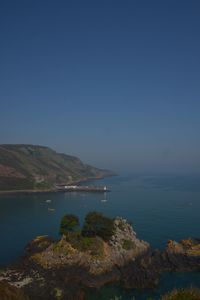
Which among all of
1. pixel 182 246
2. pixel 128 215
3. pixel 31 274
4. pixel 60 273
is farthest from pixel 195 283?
pixel 128 215

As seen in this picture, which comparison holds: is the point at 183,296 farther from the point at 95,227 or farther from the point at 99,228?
the point at 95,227

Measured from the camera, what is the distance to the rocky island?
5378 centimetres

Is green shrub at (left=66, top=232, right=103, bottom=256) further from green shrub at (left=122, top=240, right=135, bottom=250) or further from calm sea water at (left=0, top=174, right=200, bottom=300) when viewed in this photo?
calm sea water at (left=0, top=174, right=200, bottom=300)

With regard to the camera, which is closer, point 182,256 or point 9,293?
point 9,293

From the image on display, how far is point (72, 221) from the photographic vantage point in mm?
76375

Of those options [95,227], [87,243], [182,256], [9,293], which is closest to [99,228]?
[95,227]

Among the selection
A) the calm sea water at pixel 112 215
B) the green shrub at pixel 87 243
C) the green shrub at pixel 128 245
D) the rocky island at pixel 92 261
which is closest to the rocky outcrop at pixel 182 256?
the rocky island at pixel 92 261

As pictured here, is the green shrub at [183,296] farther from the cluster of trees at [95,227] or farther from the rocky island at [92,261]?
the cluster of trees at [95,227]

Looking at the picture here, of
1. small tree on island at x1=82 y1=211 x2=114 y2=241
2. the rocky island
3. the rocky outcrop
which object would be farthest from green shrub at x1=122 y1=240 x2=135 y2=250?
the rocky outcrop

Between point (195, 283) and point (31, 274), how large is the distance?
2843 cm

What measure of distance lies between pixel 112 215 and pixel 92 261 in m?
65.8

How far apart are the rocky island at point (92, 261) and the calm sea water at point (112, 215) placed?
9.45ft

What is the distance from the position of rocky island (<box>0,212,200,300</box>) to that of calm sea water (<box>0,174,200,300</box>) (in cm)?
288

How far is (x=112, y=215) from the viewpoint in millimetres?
127562
